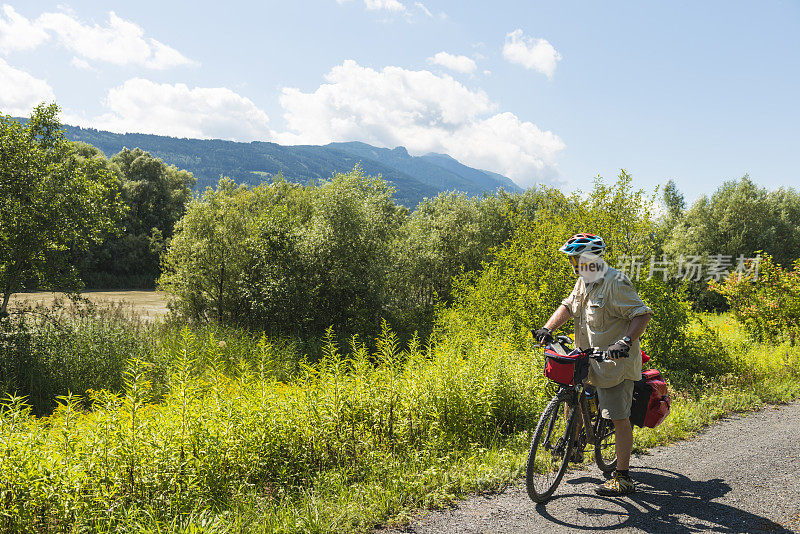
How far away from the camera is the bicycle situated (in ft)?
13.3

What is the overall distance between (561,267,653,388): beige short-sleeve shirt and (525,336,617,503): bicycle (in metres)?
0.20

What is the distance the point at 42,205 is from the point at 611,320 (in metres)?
13.0

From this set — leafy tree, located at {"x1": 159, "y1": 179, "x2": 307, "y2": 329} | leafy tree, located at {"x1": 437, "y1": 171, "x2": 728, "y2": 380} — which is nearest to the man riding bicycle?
leafy tree, located at {"x1": 437, "y1": 171, "x2": 728, "y2": 380}

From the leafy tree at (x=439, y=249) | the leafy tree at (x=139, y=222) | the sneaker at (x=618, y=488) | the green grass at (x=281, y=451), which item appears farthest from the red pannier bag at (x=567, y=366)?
the leafy tree at (x=139, y=222)

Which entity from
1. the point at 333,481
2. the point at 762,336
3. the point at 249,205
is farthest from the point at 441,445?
the point at 249,205

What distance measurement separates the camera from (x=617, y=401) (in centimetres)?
423

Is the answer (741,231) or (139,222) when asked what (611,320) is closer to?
(741,231)

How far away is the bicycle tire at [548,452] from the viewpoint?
13.2 ft

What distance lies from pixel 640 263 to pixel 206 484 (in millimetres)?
10436

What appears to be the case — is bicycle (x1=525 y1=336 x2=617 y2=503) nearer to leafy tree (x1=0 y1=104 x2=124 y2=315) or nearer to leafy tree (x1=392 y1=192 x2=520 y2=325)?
leafy tree (x1=0 y1=104 x2=124 y2=315)

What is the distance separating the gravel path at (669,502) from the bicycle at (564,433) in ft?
0.65

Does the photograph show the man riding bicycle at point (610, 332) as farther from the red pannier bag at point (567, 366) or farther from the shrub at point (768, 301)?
the shrub at point (768, 301)

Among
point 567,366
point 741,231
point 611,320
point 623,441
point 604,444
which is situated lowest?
point 604,444

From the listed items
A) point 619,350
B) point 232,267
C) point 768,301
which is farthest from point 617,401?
point 232,267
